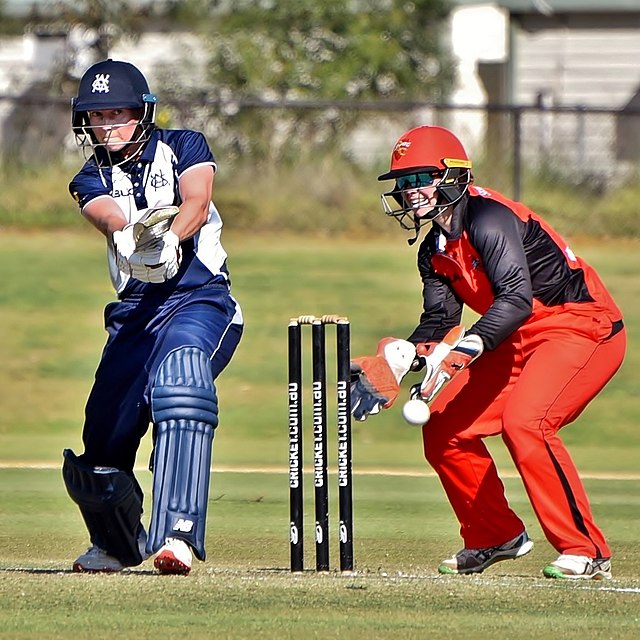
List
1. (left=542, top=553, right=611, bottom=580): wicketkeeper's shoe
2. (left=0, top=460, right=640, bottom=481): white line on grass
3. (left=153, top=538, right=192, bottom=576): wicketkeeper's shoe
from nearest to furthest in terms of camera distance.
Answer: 1. (left=153, top=538, right=192, bottom=576): wicketkeeper's shoe
2. (left=542, top=553, right=611, bottom=580): wicketkeeper's shoe
3. (left=0, top=460, right=640, bottom=481): white line on grass

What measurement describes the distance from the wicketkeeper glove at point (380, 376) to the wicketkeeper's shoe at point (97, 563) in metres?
1.19

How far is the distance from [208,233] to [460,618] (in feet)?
6.95

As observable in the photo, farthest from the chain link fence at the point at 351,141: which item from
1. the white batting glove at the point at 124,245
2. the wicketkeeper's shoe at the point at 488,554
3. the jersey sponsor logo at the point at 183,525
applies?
the jersey sponsor logo at the point at 183,525

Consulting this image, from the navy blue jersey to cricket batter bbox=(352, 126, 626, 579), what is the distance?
0.73 metres

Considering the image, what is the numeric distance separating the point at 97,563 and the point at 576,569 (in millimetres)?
1948

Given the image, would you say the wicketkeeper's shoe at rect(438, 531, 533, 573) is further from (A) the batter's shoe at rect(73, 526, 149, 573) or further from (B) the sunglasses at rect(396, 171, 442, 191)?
(B) the sunglasses at rect(396, 171, 442, 191)

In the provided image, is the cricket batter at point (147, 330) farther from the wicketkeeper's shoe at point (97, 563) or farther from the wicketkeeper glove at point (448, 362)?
the wicketkeeper glove at point (448, 362)

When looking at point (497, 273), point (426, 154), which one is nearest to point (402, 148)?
point (426, 154)

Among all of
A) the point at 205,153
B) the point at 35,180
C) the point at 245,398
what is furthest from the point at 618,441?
the point at 35,180

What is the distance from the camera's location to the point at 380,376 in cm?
650

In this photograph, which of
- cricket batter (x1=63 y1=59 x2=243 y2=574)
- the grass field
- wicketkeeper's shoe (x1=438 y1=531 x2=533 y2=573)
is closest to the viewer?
the grass field

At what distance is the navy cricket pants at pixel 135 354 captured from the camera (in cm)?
648

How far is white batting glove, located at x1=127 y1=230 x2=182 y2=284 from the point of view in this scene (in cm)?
602

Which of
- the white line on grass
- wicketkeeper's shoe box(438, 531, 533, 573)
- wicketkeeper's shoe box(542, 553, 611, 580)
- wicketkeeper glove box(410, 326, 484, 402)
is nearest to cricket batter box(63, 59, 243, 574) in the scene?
wicketkeeper glove box(410, 326, 484, 402)
